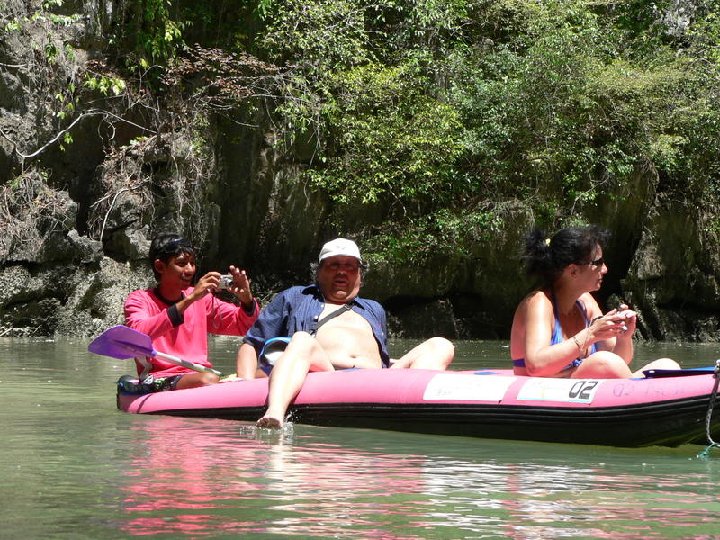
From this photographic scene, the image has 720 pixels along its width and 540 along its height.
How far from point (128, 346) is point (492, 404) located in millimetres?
1715

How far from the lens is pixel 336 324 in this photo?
5293mm

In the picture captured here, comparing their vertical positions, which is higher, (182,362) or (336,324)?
(336,324)

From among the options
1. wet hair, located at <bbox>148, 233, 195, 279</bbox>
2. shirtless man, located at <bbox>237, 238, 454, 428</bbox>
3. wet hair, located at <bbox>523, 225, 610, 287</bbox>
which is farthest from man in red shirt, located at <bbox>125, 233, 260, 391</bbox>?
wet hair, located at <bbox>523, 225, 610, 287</bbox>

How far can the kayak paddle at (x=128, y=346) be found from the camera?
5062 mm

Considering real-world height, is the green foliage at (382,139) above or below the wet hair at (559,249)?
above

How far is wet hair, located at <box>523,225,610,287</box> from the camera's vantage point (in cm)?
458

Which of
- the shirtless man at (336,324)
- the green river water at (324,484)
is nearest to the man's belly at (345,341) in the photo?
the shirtless man at (336,324)

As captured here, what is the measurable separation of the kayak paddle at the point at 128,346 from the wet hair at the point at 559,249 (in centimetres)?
163

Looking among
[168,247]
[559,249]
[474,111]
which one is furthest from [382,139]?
[559,249]

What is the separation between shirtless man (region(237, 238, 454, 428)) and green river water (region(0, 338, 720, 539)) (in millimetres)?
487

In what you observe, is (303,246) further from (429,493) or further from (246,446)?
(429,493)

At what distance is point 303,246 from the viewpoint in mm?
14742

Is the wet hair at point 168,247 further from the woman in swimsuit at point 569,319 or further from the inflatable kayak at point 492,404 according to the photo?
the woman in swimsuit at point 569,319

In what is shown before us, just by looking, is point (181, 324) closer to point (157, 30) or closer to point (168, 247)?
point (168, 247)
